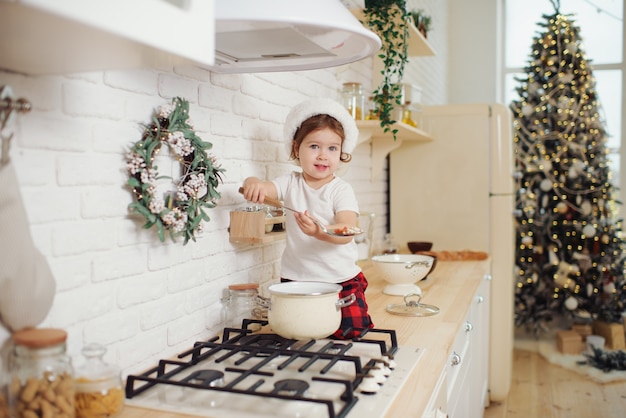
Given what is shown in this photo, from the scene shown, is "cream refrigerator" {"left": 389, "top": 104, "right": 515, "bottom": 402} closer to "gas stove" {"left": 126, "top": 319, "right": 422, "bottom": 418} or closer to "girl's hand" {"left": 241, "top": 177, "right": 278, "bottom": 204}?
"girl's hand" {"left": 241, "top": 177, "right": 278, "bottom": 204}

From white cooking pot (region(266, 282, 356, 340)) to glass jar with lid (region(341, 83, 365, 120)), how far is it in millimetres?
1385

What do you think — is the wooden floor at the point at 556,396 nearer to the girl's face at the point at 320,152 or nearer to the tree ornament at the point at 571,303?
the tree ornament at the point at 571,303

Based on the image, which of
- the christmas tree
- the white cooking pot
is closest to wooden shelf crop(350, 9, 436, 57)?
the christmas tree

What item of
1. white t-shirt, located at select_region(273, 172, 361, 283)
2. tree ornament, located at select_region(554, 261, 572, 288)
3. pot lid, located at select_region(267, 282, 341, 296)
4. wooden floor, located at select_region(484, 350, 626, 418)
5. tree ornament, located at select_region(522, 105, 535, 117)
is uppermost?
tree ornament, located at select_region(522, 105, 535, 117)

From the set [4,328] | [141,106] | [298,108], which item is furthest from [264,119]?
[4,328]

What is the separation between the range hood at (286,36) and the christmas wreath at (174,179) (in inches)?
8.8

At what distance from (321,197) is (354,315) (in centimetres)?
37

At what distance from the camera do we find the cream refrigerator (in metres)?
3.63

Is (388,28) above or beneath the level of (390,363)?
above

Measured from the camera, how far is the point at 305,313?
154 cm

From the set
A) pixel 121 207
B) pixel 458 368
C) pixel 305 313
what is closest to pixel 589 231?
pixel 458 368

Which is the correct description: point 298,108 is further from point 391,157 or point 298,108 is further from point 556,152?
point 556,152

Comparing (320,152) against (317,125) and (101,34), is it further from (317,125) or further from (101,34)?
(101,34)

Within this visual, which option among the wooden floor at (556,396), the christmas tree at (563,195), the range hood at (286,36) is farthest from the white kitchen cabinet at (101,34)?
the christmas tree at (563,195)
